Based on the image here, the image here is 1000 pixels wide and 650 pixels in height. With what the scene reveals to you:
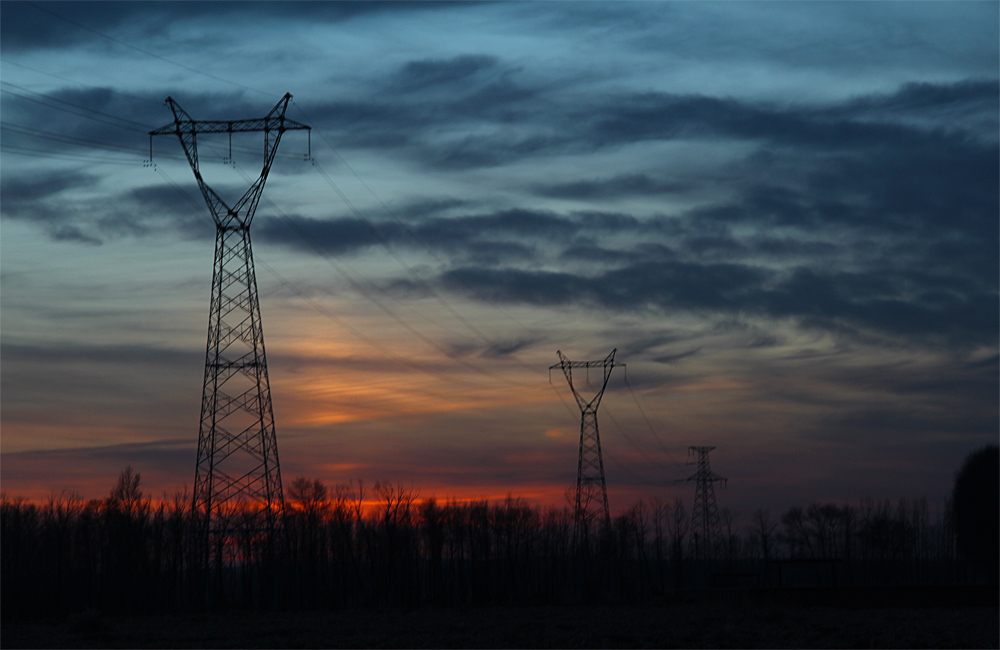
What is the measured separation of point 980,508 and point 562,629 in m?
50.3

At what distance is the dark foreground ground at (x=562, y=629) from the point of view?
3819 cm

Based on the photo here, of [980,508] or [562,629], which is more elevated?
[980,508]

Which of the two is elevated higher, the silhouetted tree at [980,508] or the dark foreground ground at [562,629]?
the silhouetted tree at [980,508]

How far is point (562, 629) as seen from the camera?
1768 inches

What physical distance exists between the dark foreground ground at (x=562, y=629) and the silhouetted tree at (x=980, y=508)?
81.7ft

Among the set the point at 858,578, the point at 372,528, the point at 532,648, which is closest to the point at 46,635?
the point at 532,648

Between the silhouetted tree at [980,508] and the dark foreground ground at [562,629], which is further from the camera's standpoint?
the silhouetted tree at [980,508]

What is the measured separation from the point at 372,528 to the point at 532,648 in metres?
74.7

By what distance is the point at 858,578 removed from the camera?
497ft

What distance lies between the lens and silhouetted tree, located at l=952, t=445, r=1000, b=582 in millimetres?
76125

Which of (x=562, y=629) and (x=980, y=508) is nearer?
(x=562, y=629)

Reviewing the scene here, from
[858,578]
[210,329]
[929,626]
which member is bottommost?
[858,578]

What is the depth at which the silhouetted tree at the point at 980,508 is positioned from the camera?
7612 cm

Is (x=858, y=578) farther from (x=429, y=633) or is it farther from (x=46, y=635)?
(x=46, y=635)
